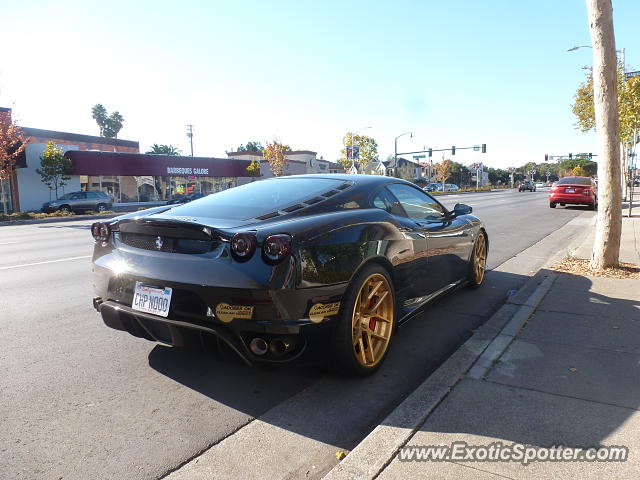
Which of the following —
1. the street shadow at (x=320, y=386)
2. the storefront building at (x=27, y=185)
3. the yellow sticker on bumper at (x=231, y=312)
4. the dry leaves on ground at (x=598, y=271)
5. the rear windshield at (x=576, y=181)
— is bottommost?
the street shadow at (x=320, y=386)

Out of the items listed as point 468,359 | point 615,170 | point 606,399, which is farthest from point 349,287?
point 615,170

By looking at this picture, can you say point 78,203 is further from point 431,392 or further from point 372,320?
point 431,392

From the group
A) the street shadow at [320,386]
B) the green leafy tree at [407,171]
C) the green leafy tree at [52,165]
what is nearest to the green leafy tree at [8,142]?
the green leafy tree at [52,165]

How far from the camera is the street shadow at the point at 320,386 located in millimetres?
2752

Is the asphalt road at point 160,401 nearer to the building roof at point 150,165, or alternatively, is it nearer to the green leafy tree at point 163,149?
the building roof at point 150,165

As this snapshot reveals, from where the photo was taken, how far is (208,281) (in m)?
2.73

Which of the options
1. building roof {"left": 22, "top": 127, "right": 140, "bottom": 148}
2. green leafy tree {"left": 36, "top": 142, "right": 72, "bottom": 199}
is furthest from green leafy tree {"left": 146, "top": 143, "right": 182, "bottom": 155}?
green leafy tree {"left": 36, "top": 142, "right": 72, "bottom": 199}

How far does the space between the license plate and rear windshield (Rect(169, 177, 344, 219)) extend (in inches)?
24.2

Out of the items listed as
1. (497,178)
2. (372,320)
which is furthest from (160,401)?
(497,178)

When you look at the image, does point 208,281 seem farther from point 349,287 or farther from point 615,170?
point 615,170

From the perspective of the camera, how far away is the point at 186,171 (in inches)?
1583

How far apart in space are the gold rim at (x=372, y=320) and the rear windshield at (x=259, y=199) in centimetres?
85

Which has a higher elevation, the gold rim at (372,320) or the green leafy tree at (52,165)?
the green leafy tree at (52,165)

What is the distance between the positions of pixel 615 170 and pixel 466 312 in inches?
128
